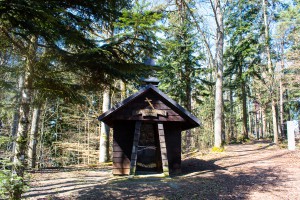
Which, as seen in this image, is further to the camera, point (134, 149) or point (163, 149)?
point (163, 149)

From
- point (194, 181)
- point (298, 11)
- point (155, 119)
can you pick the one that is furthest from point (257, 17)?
point (194, 181)

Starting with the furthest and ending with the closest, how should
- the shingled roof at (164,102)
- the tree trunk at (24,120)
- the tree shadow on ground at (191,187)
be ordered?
the shingled roof at (164,102)
the tree shadow on ground at (191,187)
the tree trunk at (24,120)

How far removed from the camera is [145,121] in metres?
9.27

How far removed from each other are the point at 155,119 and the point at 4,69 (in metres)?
5.67

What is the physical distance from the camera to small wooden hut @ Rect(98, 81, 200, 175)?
29.0ft

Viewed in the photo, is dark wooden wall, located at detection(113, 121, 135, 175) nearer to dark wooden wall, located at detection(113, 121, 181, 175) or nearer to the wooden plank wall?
dark wooden wall, located at detection(113, 121, 181, 175)

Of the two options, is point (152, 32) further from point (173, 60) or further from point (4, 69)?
Result: point (173, 60)

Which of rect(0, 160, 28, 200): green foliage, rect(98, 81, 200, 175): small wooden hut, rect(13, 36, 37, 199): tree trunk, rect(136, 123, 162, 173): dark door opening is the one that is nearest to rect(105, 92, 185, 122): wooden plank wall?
rect(98, 81, 200, 175): small wooden hut

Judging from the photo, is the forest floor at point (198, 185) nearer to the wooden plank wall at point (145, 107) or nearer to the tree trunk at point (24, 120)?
the tree trunk at point (24, 120)

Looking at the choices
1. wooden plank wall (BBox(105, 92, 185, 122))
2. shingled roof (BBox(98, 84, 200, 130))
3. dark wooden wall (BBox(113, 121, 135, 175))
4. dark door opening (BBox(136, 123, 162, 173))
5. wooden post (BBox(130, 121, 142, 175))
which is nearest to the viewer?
wooden post (BBox(130, 121, 142, 175))

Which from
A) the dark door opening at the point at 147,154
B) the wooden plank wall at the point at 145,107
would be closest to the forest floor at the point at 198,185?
the wooden plank wall at the point at 145,107

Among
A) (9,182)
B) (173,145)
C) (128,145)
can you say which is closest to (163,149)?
(173,145)

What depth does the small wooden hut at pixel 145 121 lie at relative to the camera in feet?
29.0

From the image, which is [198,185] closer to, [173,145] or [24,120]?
[173,145]
